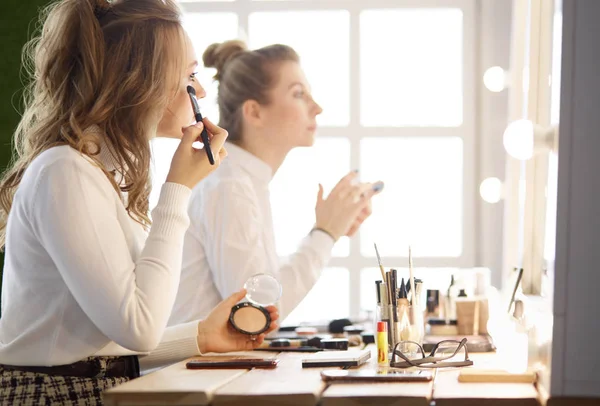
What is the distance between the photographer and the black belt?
1.32 meters

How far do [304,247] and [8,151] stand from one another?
155 cm

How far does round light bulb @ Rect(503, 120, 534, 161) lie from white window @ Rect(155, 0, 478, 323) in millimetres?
1687

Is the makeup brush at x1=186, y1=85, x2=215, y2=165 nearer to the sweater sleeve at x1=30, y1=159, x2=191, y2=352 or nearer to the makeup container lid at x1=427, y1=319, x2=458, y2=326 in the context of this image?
the sweater sleeve at x1=30, y1=159, x2=191, y2=352

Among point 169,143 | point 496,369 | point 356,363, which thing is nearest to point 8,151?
point 169,143

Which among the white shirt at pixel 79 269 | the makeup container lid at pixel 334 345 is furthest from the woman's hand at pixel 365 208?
the white shirt at pixel 79 269

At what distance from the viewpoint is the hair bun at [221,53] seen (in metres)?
2.40

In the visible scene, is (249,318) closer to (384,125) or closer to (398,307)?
(398,307)

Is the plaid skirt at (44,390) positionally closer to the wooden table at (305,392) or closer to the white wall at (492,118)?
the wooden table at (305,392)

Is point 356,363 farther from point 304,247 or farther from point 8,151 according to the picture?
point 8,151

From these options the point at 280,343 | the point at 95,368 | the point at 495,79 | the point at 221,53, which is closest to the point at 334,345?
the point at 280,343

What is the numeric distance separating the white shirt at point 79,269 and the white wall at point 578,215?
60cm

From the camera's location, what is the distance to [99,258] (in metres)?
1.27

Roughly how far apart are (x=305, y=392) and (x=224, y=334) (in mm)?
513

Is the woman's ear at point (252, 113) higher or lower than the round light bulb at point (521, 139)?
higher
